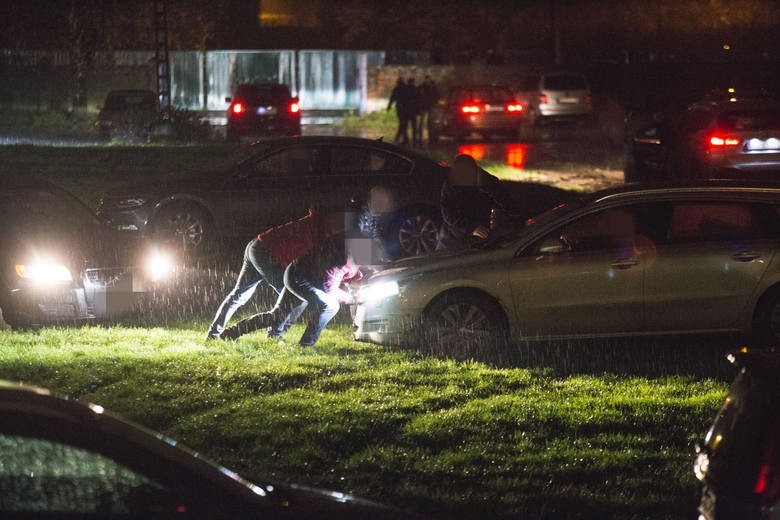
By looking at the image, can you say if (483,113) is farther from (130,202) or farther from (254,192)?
(130,202)

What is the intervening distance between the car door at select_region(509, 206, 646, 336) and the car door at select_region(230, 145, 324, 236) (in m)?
6.01

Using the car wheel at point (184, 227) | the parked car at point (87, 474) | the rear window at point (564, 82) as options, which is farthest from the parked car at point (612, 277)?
the rear window at point (564, 82)

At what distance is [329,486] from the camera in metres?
6.91

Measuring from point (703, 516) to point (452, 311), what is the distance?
543 centimetres

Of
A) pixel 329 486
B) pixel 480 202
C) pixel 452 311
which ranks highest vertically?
pixel 480 202

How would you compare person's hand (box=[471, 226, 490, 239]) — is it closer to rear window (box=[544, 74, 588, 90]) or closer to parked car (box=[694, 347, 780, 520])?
parked car (box=[694, 347, 780, 520])

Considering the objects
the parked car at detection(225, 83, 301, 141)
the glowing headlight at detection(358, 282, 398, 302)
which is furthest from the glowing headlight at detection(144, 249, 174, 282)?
the parked car at detection(225, 83, 301, 141)

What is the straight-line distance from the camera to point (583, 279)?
9883 mm

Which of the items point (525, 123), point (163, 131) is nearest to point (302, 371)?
point (163, 131)

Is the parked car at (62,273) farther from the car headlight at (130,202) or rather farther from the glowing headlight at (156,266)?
the car headlight at (130,202)

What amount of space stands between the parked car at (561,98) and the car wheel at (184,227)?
2625cm

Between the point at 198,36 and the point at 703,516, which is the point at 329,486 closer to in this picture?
the point at 703,516

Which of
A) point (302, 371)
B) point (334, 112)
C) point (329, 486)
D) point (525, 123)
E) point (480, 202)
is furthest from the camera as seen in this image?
point (334, 112)

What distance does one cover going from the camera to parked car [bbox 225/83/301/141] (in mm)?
32219
